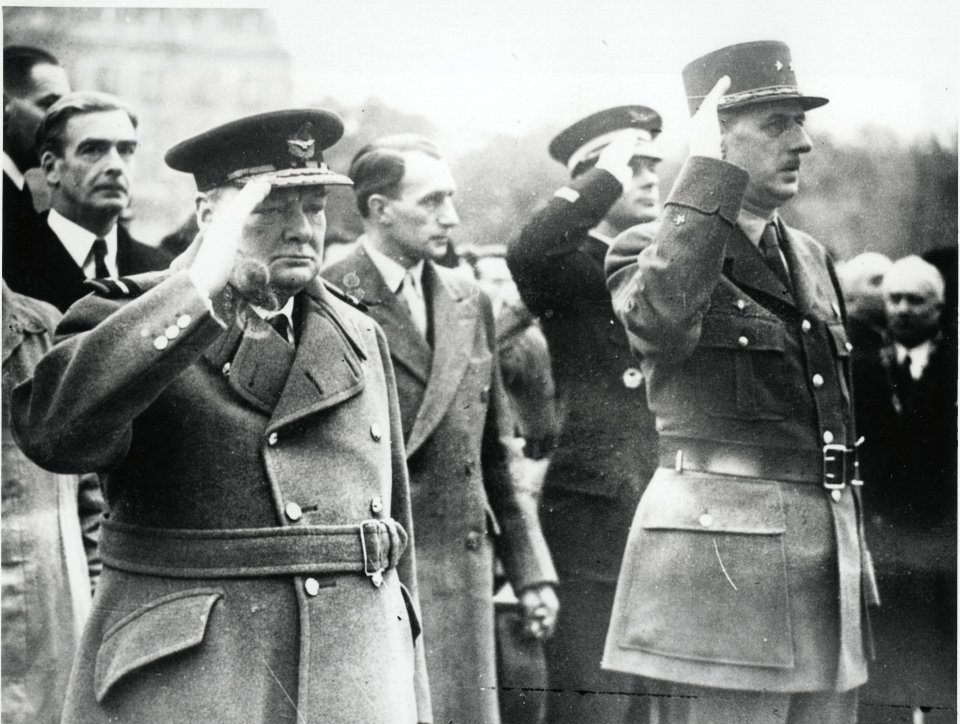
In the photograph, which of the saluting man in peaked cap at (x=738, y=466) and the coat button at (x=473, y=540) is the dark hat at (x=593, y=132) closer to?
the saluting man in peaked cap at (x=738, y=466)

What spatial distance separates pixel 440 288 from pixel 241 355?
2.62ft

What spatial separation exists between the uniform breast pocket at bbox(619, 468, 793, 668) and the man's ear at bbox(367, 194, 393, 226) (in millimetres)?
1128

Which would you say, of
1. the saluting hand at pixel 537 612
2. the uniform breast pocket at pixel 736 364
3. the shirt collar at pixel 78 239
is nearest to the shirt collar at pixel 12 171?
the shirt collar at pixel 78 239

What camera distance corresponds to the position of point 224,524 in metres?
2.61

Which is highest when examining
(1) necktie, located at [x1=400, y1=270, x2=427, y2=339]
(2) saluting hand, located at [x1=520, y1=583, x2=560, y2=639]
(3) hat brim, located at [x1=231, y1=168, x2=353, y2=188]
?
(3) hat brim, located at [x1=231, y1=168, x2=353, y2=188]

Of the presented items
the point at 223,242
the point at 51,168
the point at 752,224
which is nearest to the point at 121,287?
the point at 223,242

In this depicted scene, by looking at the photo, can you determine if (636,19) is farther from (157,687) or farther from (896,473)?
(157,687)

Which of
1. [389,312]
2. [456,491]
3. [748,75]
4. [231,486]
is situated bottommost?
[456,491]

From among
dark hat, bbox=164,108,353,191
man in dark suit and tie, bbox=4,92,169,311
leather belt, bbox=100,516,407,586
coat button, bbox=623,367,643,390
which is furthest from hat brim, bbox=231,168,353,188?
coat button, bbox=623,367,643,390

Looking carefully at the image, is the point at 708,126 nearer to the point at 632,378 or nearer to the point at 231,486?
the point at 632,378

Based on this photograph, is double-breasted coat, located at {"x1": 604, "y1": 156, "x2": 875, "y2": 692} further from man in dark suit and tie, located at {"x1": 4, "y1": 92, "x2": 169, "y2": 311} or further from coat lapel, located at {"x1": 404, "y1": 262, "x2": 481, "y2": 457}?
man in dark suit and tie, located at {"x1": 4, "y1": 92, "x2": 169, "y2": 311}

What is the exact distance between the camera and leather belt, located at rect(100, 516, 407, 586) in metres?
2.57

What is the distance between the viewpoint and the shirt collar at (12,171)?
3404 mm

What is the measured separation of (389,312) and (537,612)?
0.98 m
